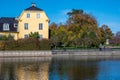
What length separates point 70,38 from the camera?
3130 inches

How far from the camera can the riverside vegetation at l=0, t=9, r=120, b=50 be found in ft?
203

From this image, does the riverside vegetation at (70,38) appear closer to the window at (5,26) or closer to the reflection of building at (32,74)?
the window at (5,26)

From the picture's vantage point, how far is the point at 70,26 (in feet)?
285

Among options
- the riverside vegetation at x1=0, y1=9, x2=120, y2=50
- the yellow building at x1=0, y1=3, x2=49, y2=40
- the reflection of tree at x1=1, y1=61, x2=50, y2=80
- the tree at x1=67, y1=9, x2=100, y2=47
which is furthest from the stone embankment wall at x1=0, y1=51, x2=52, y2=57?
the reflection of tree at x1=1, y1=61, x2=50, y2=80

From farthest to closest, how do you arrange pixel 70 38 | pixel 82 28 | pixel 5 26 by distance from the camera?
pixel 82 28, pixel 70 38, pixel 5 26

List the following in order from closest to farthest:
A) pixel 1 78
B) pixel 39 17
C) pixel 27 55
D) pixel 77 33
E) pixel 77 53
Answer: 1. pixel 1 78
2. pixel 27 55
3. pixel 77 53
4. pixel 39 17
5. pixel 77 33

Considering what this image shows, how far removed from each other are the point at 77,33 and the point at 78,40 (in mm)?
7520

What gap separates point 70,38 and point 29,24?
35.1 feet

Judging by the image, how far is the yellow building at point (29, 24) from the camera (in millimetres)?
74500

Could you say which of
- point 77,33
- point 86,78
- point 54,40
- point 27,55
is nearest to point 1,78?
point 86,78

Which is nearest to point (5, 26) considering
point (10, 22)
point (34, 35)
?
point (10, 22)

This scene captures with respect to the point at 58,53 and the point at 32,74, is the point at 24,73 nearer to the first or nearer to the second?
the point at 32,74

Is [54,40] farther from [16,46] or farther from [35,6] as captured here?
[16,46]

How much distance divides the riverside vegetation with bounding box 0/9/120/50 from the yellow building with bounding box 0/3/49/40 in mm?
2356
